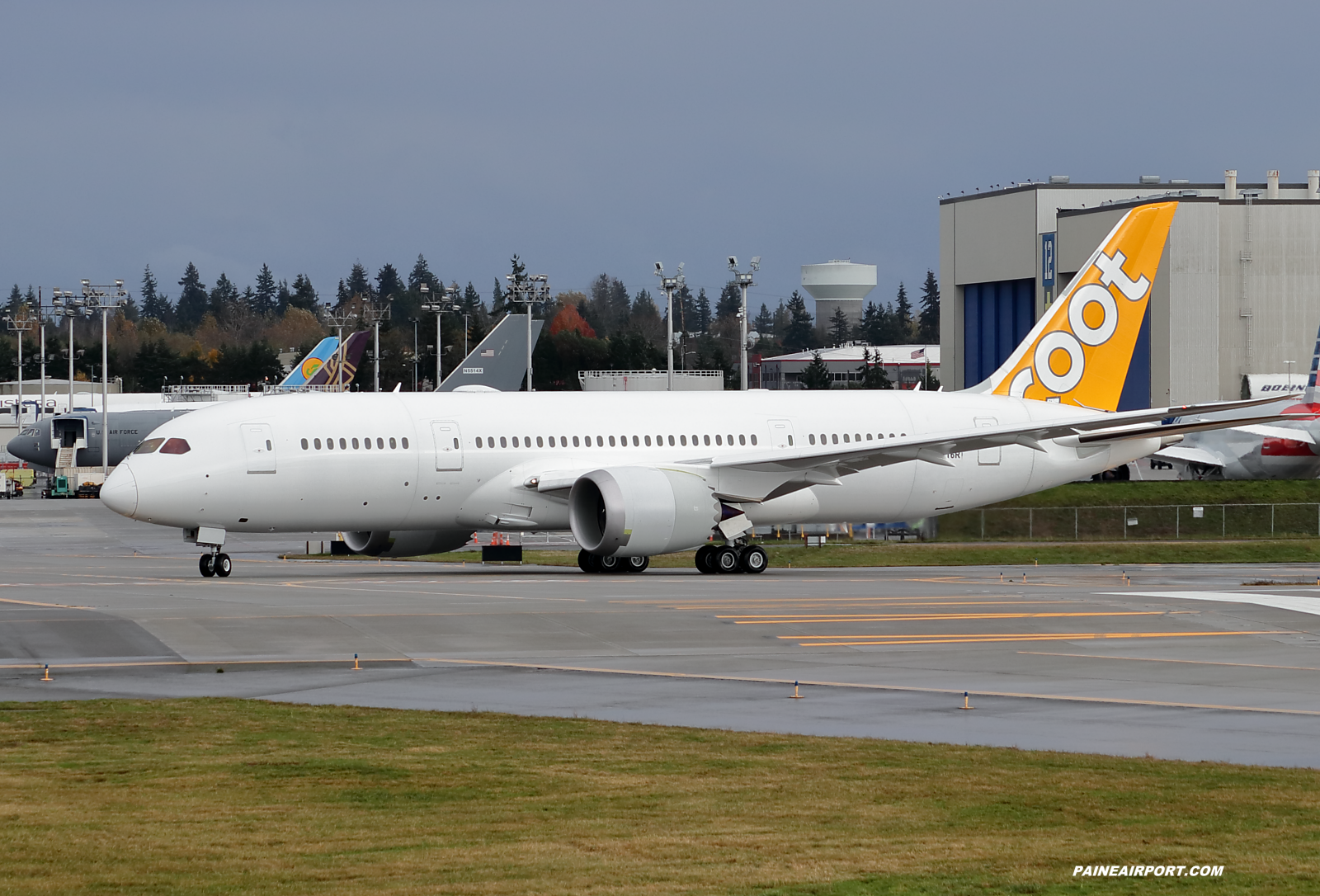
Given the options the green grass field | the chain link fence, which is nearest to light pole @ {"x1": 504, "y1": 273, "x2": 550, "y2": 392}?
the chain link fence

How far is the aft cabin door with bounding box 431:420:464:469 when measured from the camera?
3778 centimetres

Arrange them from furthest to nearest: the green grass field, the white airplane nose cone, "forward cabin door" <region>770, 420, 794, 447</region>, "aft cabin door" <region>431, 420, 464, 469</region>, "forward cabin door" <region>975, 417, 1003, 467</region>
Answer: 1. "forward cabin door" <region>975, 417, 1003, 467</region>
2. "forward cabin door" <region>770, 420, 794, 447</region>
3. "aft cabin door" <region>431, 420, 464, 469</region>
4. the white airplane nose cone
5. the green grass field

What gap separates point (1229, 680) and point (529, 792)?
1049cm

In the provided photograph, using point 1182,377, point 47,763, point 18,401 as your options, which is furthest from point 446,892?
point 18,401

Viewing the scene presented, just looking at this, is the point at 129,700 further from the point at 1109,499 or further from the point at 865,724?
the point at 1109,499

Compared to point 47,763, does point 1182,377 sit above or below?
above

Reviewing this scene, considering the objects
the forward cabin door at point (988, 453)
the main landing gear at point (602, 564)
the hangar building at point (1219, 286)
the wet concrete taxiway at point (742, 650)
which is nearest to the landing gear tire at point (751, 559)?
the main landing gear at point (602, 564)

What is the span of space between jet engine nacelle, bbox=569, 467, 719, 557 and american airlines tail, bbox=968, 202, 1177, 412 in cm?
1057

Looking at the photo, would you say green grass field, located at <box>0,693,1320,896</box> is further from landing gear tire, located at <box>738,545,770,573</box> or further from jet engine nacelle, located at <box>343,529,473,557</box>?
jet engine nacelle, located at <box>343,529,473,557</box>

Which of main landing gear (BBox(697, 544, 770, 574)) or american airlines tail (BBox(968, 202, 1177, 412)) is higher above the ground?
american airlines tail (BBox(968, 202, 1177, 412))

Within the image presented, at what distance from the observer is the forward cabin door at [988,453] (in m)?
43.1

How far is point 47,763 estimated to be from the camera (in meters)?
14.4

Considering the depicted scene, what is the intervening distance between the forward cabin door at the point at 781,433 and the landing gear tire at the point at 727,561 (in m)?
3.03

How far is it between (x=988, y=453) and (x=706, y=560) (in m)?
8.14
